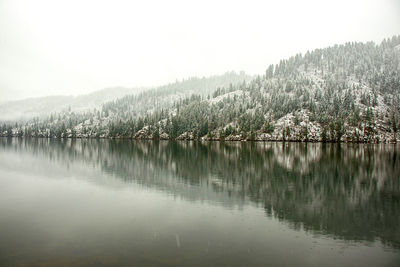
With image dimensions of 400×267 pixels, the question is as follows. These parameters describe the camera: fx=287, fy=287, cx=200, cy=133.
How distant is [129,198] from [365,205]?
2590 cm

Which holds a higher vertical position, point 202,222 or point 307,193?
point 307,193

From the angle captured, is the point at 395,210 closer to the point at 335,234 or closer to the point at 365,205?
the point at 365,205

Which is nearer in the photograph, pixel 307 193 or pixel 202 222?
pixel 202 222

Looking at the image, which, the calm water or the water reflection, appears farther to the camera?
the water reflection

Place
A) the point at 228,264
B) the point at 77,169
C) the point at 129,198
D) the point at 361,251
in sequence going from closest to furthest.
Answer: the point at 228,264 → the point at 361,251 → the point at 129,198 → the point at 77,169

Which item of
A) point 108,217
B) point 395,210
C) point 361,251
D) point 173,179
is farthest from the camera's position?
point 173,179

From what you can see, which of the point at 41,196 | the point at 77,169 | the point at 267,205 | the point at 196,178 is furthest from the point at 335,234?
the point at 77,169

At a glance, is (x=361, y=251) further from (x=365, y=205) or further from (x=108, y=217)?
(x=108, y=217)

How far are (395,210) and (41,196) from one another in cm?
3940

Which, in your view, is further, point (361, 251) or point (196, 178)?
point (196, 178)

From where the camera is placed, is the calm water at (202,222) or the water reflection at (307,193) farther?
the water reflection at (307,193)

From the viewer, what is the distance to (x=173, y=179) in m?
45.9

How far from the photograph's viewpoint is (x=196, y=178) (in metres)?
46.4

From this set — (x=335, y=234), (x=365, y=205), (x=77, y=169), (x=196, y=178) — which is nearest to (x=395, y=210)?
(x=365, y=205)
